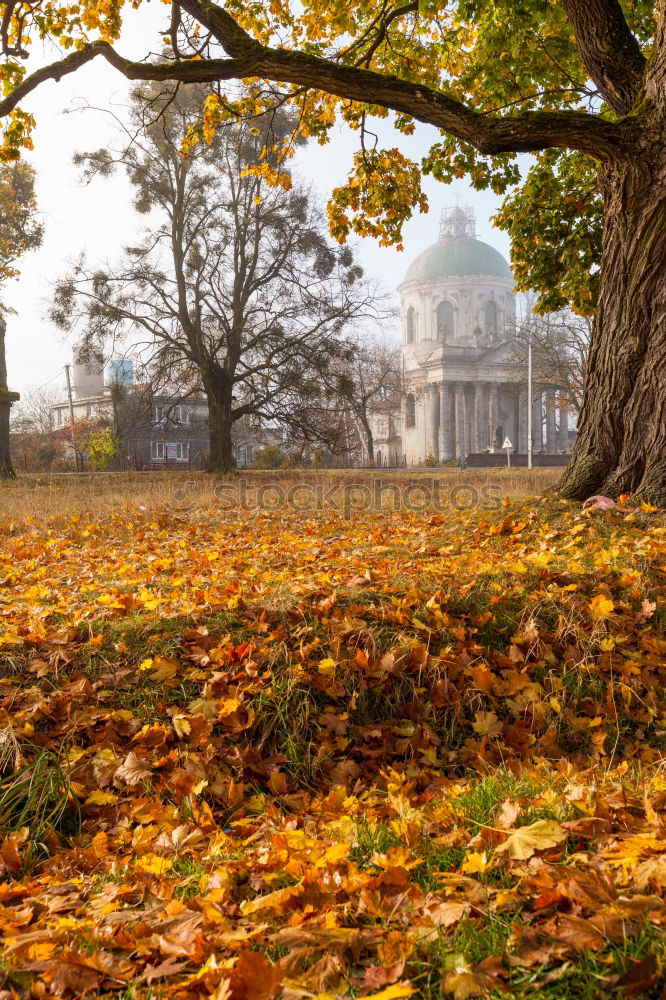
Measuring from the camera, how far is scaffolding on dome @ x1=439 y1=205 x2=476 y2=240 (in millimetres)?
87375

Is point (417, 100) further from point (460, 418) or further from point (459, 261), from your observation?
point (459, 261)

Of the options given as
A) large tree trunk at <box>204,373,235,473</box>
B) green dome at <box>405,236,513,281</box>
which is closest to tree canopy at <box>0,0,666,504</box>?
large tree trunk at <box>204,373,235,473</box>

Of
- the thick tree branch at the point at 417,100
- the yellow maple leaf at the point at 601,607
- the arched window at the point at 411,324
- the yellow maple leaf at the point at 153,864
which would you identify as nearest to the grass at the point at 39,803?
the yellow maple leaf at the point at 153,864

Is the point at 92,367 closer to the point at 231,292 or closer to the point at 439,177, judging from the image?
the point at 231,292

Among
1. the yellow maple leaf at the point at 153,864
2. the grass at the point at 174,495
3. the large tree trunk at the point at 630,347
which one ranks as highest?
the large tree trunk at the point at 630,347

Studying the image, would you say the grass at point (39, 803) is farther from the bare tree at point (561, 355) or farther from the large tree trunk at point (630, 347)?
the bare tree at point (561, 355)

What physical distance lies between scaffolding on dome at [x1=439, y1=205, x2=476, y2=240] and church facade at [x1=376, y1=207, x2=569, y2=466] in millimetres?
6179

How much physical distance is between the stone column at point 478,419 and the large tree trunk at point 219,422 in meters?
45.4

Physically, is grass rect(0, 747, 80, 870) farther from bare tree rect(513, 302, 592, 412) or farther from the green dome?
the green dome

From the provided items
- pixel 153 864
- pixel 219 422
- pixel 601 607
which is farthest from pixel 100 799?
pixel 219 422

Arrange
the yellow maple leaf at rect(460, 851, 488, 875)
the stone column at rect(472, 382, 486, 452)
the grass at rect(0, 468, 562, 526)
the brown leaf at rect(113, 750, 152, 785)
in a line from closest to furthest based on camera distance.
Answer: the yellow maple leaf at rect(460, 851, 488, 875) < the brown leaf at rect(113, 750, 152, 785) < the grass at rect(0, 468, 562, 526) < the stone column at rect(472, 382, 486, 452)

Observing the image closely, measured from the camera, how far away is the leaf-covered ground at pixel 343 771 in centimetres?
169

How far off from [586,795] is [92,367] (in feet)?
76.5

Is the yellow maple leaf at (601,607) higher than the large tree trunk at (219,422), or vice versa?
the large tree trunk at (219,422)
